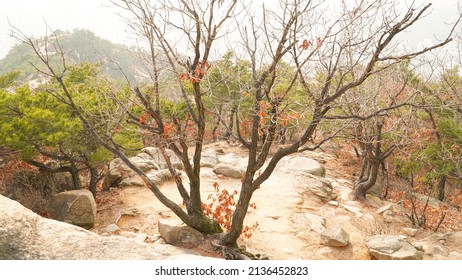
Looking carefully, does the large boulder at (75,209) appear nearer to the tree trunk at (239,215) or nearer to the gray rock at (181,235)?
the gray rock at (181,235)

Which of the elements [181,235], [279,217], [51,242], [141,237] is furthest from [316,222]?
[51,242]

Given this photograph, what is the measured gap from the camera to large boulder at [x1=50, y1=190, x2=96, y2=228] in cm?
775

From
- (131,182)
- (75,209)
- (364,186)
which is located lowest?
(75,209)

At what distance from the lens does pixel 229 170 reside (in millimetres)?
12734

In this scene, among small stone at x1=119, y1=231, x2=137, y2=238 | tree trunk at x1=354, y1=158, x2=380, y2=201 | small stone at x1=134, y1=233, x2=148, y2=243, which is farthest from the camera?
tree trunk at x1=354, y1=158, x2=380, y2=201

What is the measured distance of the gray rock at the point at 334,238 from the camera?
729cm

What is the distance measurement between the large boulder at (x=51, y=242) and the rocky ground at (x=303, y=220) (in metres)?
2.09

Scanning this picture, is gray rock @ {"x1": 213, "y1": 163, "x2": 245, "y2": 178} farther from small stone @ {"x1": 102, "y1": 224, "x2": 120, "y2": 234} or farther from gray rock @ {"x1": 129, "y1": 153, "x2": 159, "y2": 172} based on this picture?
small stone @ {"x1": 102, "y1": 224, "x2": 120, "y2": 234}

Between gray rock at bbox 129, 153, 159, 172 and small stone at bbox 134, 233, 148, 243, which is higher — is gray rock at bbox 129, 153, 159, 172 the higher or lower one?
the higher one

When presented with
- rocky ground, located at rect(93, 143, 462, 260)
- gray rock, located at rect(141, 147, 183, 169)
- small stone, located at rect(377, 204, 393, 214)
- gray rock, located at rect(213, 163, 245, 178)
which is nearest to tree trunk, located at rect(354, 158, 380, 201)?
rocky ground, located at rect(93, 143, 462, 260)

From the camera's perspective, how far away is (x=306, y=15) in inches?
206

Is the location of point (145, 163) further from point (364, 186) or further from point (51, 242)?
point (51, 242)

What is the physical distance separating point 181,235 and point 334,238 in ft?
10.3
